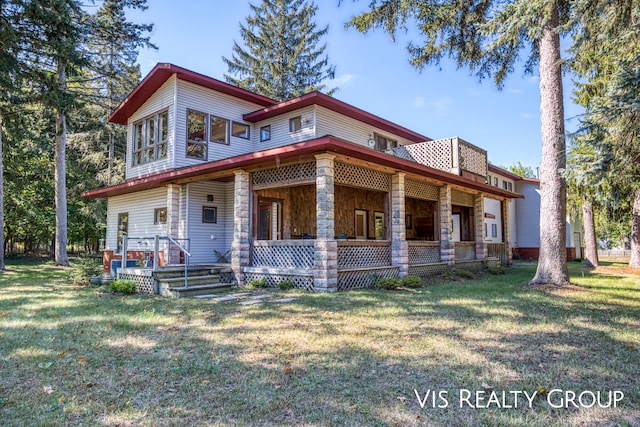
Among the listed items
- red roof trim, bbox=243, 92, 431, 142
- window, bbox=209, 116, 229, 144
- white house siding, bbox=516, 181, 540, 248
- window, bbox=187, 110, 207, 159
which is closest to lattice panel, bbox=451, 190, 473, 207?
red roof trim, bbox=243, 92, 431, 142

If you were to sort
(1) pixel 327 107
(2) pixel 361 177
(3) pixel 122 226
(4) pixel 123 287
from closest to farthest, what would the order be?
1. (4) pixel 123 287
2. (2) pixel 361 177
3. (1) pixel 327 107
4. (3) pixel 122 226

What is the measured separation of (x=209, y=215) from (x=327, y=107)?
546 cm

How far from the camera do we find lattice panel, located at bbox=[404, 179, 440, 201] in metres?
11.9

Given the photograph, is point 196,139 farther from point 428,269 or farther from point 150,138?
point 428,269

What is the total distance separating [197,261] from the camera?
12.4 m

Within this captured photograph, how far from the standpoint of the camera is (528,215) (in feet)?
83.8

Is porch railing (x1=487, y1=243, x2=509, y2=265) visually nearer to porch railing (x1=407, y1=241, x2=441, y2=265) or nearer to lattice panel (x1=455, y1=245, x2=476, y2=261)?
lattice panel (x1=455, y1=245, x2=476, y2=261)

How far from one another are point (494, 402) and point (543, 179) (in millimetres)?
8297

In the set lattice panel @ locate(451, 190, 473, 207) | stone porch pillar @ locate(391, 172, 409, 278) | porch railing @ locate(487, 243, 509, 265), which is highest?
lattice panel @ locate(451, 190, 473, 207)

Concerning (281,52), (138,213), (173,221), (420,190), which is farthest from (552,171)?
(281,52)

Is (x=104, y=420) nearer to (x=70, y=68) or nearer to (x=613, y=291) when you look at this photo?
(x=613, y=291)

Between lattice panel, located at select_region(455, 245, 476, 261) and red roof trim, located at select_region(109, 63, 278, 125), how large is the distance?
362 inches

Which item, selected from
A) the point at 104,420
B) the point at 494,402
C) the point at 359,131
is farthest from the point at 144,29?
the point at 494,402

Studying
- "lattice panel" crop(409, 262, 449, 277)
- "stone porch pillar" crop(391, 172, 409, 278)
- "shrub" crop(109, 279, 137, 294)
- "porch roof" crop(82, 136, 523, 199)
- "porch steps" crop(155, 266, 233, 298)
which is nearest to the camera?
"porch roof" crop(82, 136, 523, 199)
